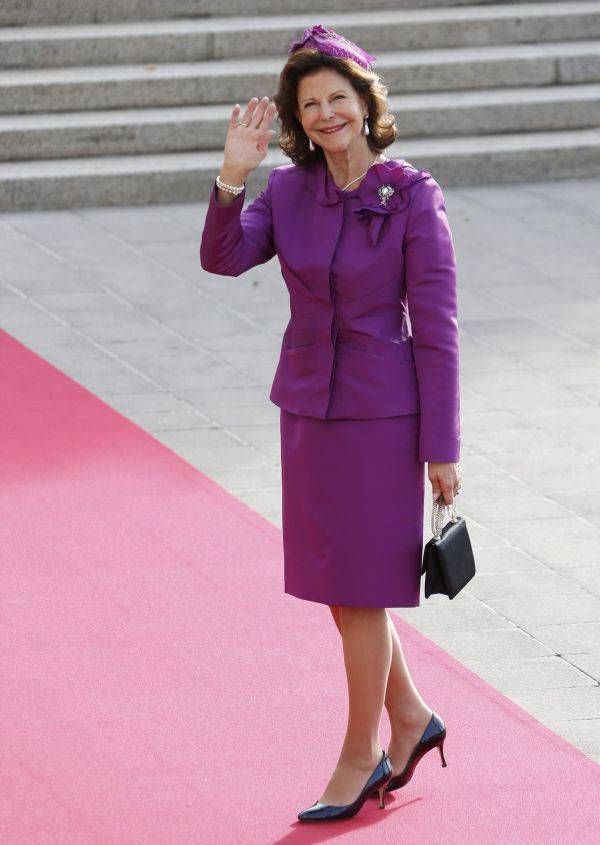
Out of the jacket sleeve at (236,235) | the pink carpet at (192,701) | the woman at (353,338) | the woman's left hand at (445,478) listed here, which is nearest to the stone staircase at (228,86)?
the pink carpet at (192,701)

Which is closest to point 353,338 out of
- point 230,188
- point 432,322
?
point 432,322

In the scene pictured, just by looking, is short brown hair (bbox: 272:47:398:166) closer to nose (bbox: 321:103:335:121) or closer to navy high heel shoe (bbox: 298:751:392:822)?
nose (bbox: 321:103:335:121)

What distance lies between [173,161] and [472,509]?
634cm

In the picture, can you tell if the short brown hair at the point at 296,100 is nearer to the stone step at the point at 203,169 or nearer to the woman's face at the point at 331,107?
the woman's face at the point at 331,107

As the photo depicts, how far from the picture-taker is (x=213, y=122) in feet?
41.8

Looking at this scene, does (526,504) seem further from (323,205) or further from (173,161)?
(173,161)

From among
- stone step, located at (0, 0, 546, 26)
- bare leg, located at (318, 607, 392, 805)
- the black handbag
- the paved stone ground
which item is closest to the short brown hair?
the black handbag

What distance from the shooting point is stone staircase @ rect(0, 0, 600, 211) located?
12375mm

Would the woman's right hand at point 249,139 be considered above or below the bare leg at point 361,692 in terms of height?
above

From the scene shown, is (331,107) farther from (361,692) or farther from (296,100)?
(361,692)

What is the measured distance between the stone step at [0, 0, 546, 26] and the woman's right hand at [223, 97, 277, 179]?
9722 mm

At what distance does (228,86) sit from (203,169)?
1.22m

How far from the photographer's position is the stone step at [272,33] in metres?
13.2

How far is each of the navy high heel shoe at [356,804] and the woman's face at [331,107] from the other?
1529 mm
